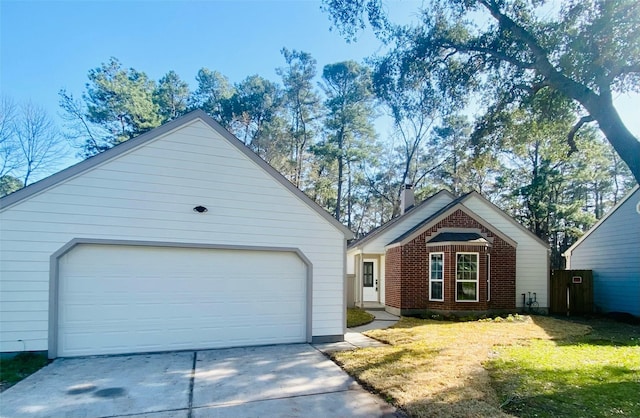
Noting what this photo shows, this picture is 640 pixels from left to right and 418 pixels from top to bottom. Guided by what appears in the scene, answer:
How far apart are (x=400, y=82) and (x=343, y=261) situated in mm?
5512

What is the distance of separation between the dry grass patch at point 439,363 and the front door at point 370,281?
18.3 ft

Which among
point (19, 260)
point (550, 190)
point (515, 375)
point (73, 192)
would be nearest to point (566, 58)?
point (515, 375)

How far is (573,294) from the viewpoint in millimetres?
14750

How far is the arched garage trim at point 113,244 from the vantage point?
6.64m

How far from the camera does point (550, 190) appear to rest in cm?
2423

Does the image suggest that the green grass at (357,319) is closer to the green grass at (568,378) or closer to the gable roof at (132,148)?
the gable roof at (132,148)

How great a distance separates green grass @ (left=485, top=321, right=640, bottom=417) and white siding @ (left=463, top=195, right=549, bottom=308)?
599 cm

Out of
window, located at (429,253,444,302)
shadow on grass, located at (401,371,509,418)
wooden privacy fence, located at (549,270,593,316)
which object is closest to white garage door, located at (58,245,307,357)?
shadow on grass, located at (401,371,509,418)

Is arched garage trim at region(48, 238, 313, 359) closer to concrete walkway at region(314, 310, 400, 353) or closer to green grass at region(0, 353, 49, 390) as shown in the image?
green grass at region(0, 353, 49, 390)

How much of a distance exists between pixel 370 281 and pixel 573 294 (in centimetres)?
841

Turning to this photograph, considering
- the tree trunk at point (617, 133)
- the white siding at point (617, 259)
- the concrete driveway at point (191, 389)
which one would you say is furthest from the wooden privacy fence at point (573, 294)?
the concrete driveway at point (191, 389)

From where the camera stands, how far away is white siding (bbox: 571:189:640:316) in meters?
13.4

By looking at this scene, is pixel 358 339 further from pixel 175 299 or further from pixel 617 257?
pixel 617 257

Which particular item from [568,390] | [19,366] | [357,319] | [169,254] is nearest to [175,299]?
[169,254]
